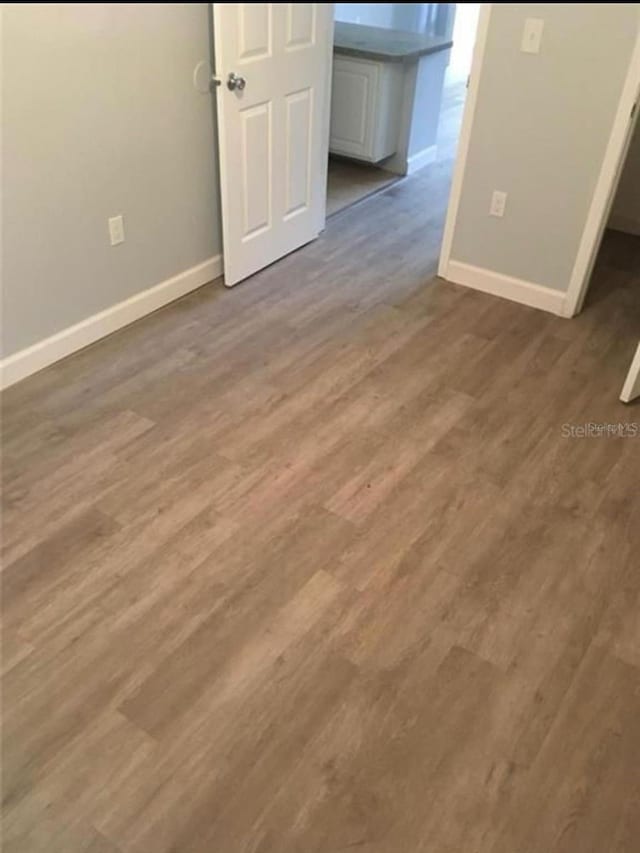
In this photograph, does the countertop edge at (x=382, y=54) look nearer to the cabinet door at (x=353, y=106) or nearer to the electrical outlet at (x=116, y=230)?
the cabinet door at (x=353, y=106)

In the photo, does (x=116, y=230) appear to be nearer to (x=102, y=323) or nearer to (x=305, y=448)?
(x=102, y=323)

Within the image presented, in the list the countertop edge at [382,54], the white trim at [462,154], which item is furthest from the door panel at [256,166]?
the countertop edge at [382,54]

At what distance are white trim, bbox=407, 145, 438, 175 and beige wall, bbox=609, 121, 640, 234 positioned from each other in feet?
4.32

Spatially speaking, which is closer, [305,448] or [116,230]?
[305,448]

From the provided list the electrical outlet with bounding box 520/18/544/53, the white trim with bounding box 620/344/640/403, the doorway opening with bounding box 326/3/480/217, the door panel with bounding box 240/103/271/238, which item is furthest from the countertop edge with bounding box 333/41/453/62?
the white trim with bounding box 620/344/640/403

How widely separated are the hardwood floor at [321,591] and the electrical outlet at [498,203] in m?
0.51

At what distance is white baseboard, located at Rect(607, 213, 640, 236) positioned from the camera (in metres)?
3.92

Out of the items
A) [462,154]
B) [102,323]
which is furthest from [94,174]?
[462,154]

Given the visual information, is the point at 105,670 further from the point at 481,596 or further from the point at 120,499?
the point at 481,596

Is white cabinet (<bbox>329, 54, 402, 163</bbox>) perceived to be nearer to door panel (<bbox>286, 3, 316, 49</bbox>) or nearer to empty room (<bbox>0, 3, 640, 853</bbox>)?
empty room (<bbox>0, 3, 640, 853</bbox>)

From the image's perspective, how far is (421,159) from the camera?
15.6 ft

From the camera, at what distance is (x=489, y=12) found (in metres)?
0.85

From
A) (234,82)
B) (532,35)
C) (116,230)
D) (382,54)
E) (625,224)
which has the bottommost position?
(625,224)

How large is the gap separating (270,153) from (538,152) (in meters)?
1.08
